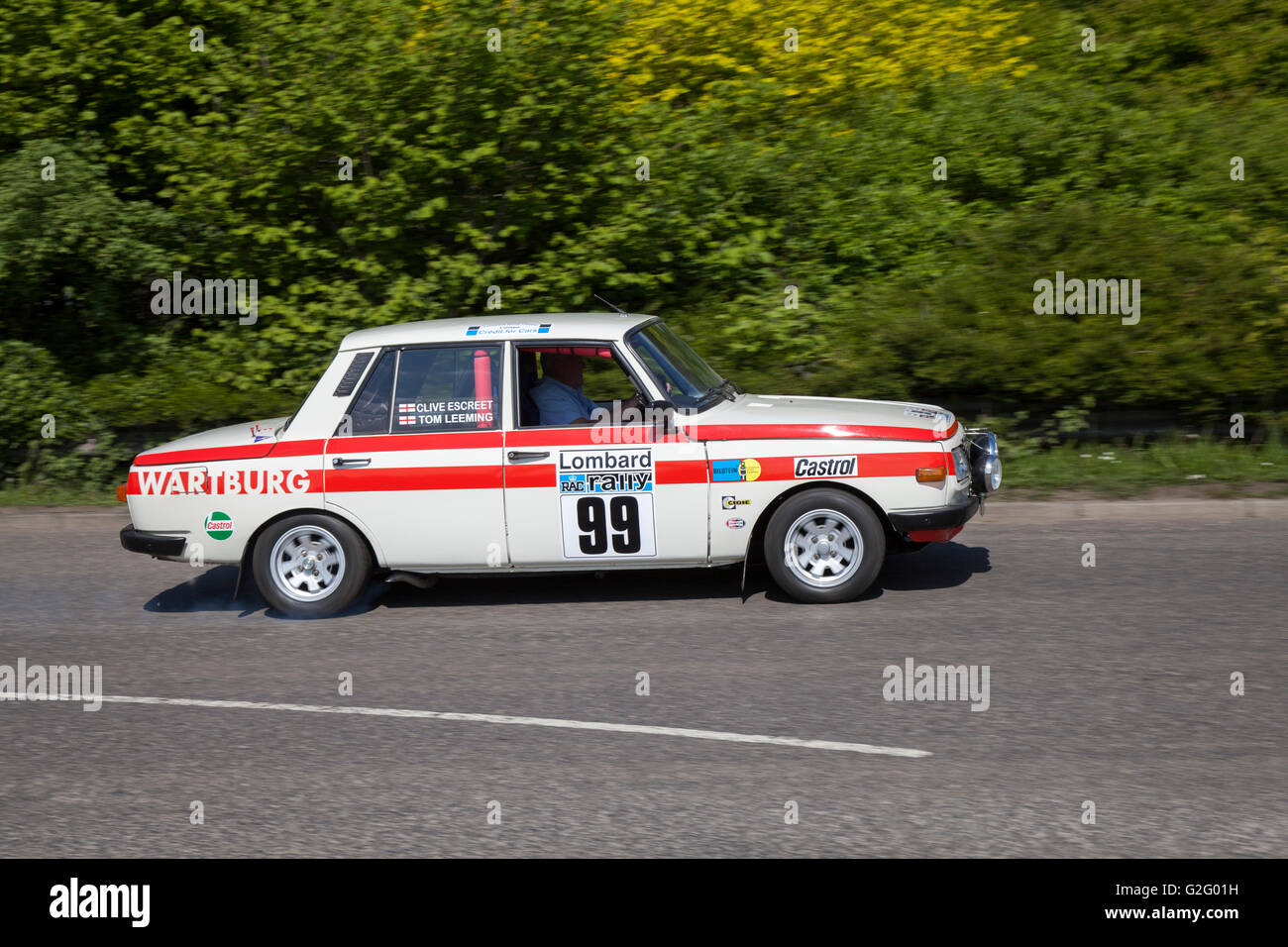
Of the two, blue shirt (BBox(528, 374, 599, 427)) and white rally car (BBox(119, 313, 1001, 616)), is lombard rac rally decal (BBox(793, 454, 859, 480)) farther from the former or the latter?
blue shirt (BBox(528, 374, 599, 427))

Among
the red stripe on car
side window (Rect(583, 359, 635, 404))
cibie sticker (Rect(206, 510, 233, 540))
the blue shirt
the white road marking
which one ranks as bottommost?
the white road marking

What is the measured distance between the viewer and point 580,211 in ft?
49.5

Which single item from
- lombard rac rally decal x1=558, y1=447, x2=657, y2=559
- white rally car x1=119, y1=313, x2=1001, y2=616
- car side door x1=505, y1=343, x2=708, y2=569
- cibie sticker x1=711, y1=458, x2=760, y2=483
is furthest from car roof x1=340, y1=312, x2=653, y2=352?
cibie sticker x1=711, y1=458, x2=760, y2=483

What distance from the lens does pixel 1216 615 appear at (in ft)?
25.5

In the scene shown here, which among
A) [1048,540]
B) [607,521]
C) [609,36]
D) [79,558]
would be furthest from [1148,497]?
[79,558]

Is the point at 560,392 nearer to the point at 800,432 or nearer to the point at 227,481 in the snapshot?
the point at 800,432

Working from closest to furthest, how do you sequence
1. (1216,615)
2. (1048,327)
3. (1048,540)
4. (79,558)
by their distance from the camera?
(1216,615) < (1048,540) < (79,558) < (1048,327)

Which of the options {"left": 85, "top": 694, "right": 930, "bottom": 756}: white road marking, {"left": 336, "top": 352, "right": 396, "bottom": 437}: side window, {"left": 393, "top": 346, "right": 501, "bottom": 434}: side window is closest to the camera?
{"left": 85, "top": 694, "right": 930, "bottom": 756}: white road marking

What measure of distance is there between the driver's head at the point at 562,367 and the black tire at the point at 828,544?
5.24 ft

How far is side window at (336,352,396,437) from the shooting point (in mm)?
8477

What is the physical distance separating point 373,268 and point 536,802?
10.1 metres

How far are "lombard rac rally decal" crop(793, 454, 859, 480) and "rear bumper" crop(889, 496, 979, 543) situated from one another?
0.39m

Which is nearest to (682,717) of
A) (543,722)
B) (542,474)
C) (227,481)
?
(543,722)

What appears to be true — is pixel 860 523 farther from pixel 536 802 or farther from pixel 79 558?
pixel 79 558
